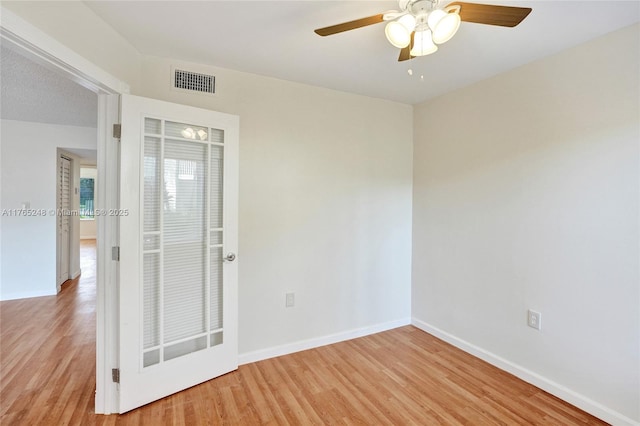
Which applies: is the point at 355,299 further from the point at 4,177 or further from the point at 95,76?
the point at 4,177

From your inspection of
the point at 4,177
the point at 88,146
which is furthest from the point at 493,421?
the point at 4,177

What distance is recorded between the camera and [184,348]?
214cm

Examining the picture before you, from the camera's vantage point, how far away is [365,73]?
7.90 ft

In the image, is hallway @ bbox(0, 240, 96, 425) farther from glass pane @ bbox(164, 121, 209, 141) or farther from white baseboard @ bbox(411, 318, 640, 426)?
white baseboard @ bbox(411, 318, 640, 426)

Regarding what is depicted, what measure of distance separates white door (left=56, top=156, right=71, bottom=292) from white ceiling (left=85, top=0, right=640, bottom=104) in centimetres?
376

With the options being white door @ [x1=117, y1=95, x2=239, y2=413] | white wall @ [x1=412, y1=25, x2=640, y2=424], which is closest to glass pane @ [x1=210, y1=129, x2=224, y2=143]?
white door @ [x1=117, y1=95, x2=239, y2=413]

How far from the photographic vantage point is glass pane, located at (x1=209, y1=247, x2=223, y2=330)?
88.3 inches

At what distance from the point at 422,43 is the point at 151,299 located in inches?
93.0

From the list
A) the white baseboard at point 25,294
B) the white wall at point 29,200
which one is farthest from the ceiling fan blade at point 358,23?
the white baseboard at point 25,294

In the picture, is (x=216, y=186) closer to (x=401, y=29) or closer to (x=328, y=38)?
(x=328, y=38)

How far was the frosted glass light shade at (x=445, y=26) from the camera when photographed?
4.09 ft

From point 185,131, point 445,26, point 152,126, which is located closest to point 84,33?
point 152,126

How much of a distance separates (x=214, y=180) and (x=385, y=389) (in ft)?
6.73

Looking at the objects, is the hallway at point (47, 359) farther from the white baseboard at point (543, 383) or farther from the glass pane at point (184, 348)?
the white baseboard at point (543, 383)
